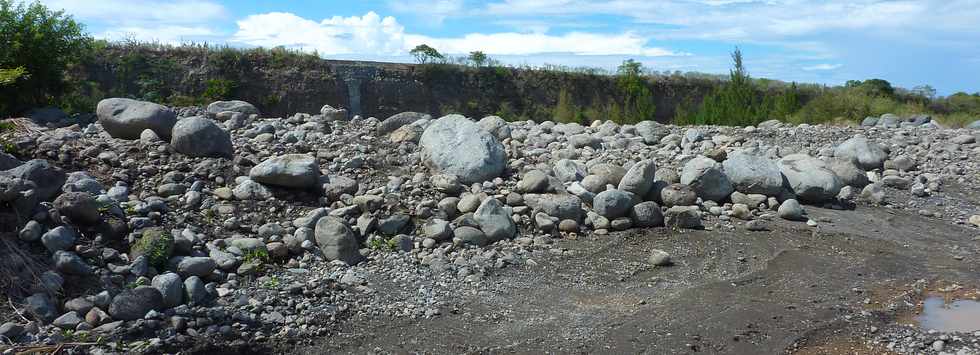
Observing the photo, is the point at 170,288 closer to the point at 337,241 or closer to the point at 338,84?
the point at 337,241

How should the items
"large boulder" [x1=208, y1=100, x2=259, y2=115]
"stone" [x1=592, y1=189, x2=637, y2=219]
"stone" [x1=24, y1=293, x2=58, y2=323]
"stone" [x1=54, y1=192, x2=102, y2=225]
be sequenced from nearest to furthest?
1. "stone" [x1=24, y1=293, x2=58, y2=323]
2. "stone" [x1=54, y1=192, x2=102, y2=225]
3. "stone" [x1=592, y1=189, x2=637, y2=219]
4. "large boulder" [x1=208, y1=100, x2=259, y2=115]

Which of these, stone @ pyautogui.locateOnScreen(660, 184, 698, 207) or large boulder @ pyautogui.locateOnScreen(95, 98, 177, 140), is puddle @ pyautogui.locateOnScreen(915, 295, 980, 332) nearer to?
stone @ pyautogui.locateOnScreen(660, 184, 698, 207)

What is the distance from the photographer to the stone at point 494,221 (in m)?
Answer: 6.37

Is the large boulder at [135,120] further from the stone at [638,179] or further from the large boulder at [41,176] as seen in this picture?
the stone at [638,179]

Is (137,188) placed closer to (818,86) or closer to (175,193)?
(175,193)

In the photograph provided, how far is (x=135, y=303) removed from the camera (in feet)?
14.7

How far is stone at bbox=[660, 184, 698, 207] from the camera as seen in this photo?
7379mm

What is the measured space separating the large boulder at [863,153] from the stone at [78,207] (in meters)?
8.70

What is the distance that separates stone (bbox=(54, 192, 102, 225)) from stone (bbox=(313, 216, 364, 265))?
1.57 meters

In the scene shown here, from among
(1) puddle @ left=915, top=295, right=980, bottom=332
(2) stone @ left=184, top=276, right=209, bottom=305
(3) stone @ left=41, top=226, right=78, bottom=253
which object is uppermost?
(3) stone @ left=41, top=226, right=78, bottom=253

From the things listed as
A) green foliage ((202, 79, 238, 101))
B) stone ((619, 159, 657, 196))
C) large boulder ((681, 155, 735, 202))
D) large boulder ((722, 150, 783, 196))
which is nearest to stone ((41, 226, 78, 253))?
stone ((619, 159, 657, 196))

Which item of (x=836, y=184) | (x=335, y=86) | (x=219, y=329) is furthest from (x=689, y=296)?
(x=335, y=86)

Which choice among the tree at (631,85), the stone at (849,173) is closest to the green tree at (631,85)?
the tree at (631,85)

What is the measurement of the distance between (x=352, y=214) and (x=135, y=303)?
2223 mm
